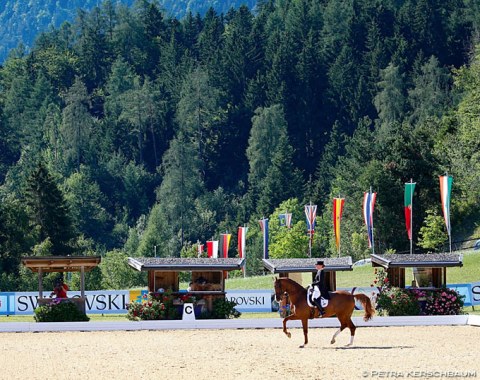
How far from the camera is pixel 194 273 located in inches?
1929

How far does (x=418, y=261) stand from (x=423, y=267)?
0.51 meters

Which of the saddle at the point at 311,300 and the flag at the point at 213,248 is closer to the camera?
the saddle at the point at 311,300

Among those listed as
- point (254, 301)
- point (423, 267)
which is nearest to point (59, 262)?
point (254, 301)

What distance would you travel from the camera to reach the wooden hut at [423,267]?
47312 mm

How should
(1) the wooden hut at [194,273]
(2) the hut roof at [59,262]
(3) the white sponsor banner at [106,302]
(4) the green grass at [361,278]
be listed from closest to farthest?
(2) the hut roof at [59,262]
(1) the wooden hut at [194,273]
(4) the green grass at [361,278]
(3) the white sponsor banner at [106,302]

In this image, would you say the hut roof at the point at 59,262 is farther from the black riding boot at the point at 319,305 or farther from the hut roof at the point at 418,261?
the black riding boot at the point at 319,305

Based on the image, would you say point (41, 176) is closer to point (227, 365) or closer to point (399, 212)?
point (399, 212)

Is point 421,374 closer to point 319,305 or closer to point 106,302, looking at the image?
point 319,305

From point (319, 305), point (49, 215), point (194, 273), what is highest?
point (49, 215)

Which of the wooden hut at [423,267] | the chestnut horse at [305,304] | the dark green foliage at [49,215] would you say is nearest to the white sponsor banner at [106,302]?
the wooden hut at [423,267]

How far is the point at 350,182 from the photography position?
13725cm

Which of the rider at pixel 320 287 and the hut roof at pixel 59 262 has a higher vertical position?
the hut roof at pixel 59 262

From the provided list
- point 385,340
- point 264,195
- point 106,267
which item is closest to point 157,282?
point 385,340

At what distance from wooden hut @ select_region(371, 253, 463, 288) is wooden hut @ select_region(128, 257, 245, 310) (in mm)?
5802
